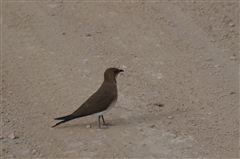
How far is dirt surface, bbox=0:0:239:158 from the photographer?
7445 mm

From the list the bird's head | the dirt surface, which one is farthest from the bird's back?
the dirt surface

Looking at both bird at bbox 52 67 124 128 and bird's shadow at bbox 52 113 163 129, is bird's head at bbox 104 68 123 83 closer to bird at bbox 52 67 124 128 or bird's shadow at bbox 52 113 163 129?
bird at bbox 52 67 124 128

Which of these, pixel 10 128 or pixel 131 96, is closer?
pixel 10 128

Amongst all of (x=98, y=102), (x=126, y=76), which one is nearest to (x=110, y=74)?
(x=98, y=102)

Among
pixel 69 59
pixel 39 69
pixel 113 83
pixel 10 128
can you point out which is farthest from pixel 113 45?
pixel 10 128

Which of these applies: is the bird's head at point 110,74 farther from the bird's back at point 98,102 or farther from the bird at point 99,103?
the bird's back at point 98,102

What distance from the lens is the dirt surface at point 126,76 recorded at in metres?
7.45

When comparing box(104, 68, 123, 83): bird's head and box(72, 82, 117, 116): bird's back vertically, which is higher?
box(104, 68, 123, 83): bird's head

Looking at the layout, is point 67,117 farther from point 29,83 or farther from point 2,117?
point 29,83

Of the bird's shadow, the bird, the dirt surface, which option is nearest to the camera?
the dirt surface

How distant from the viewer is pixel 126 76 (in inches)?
386

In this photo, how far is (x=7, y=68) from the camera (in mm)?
9859

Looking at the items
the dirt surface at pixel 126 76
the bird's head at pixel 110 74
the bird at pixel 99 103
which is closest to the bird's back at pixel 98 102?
the bird at pixel 99 103

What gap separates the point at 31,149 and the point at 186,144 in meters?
2.10
